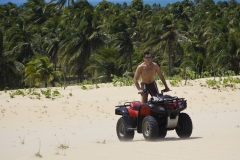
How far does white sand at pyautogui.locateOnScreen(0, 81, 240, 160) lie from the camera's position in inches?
262

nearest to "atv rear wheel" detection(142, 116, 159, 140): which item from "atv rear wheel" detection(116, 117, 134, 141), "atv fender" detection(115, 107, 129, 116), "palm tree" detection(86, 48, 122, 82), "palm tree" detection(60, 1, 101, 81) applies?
"atv rear wheel" detection(116, 117, 134, 141)

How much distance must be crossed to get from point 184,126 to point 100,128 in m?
4.25

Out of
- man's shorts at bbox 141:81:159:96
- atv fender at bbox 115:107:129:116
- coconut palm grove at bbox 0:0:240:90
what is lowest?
atv fender at bbox 115:107:129:116

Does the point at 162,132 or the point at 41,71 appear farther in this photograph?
the point at 41,71

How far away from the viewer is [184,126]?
8539 millimetres

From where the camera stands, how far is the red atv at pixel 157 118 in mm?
8125

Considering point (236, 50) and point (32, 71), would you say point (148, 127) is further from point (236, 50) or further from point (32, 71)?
point (236, 50)

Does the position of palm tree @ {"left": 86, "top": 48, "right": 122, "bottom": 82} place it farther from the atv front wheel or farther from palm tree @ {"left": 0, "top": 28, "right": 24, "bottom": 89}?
the atv front wheel

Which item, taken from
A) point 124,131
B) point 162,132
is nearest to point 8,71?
point 124,131

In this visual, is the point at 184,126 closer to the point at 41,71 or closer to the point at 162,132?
the point at 162,132

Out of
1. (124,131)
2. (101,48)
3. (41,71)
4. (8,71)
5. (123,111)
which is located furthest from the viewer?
(101,48)

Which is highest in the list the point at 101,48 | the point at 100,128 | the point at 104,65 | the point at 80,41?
the point at 80,41

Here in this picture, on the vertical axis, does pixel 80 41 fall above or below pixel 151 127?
above

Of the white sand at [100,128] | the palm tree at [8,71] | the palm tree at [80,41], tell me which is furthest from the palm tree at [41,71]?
the palm tree at [80,41]
